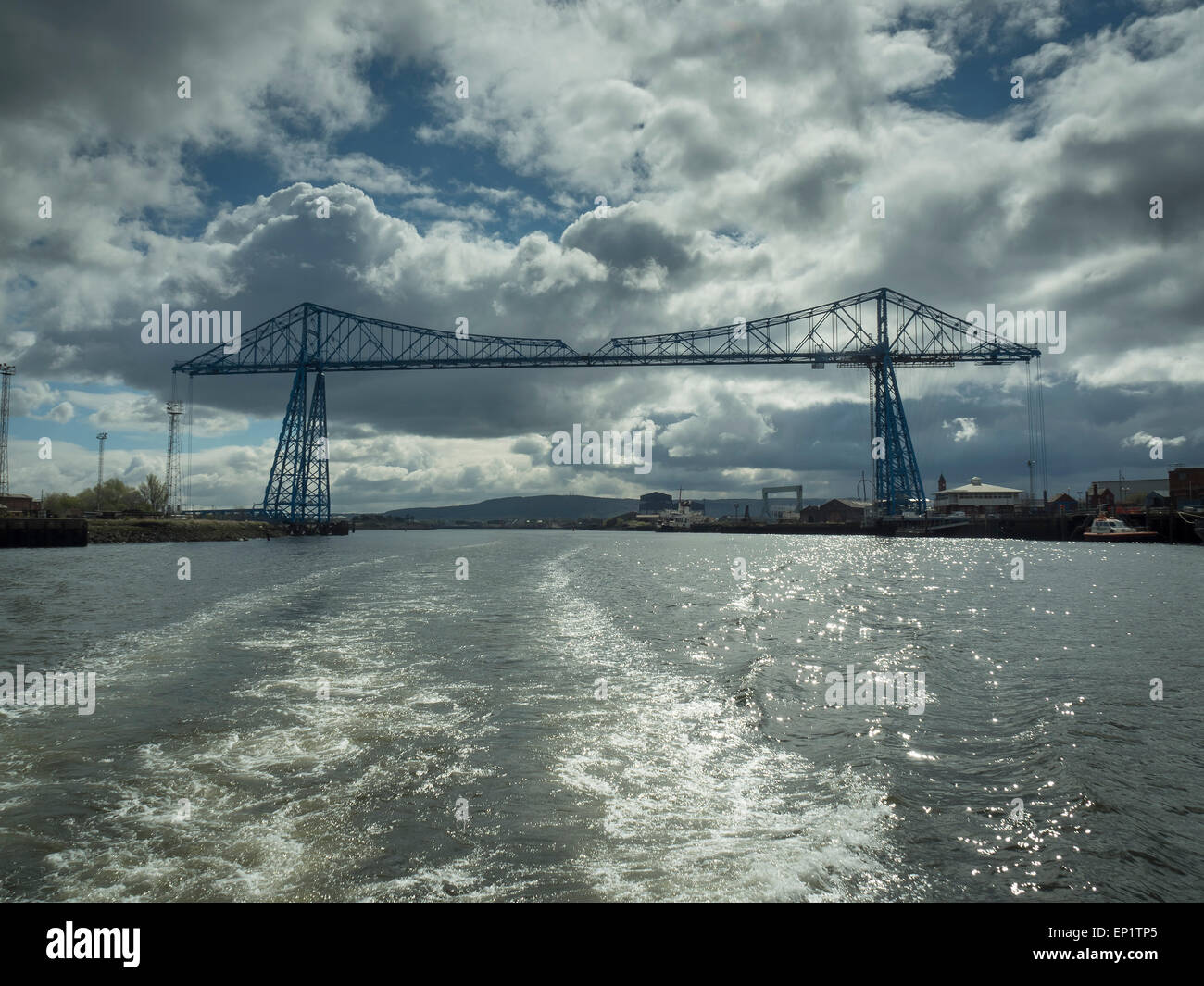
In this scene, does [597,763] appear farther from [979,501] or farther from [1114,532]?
[979,501]

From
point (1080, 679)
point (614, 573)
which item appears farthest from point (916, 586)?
point (1080, 679)

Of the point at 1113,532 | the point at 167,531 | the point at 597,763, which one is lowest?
the point at 1113,532

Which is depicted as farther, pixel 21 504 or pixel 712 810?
pixel 21 504

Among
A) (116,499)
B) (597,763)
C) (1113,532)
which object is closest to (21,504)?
(116,499)

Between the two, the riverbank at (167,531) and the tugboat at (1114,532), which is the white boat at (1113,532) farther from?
the riverbank at (167,531)

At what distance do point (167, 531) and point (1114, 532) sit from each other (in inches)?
3764

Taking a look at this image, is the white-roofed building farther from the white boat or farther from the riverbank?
the riverbank

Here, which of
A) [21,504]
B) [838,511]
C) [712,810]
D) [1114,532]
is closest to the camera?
[712,810]

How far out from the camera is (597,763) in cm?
789

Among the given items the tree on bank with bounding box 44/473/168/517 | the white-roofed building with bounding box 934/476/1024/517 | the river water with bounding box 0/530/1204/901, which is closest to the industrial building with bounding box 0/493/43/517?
the tree on bank with bounding box 44/473/168/517

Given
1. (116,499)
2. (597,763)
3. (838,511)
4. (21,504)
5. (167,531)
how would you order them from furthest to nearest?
(838,511) → (116,499) → (21,504) → (167,531) → (597,763)

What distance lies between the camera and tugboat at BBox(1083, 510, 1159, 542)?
6919 cm
